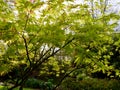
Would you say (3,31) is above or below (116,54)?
above

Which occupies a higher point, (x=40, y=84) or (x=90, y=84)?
(x=90, y=84)

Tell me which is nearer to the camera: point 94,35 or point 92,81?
point 94,35

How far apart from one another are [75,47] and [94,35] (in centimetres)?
43

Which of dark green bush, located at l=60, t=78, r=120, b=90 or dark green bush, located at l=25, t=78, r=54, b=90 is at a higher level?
→ dark green bush, located at l=60, t=78, r=120, b=90

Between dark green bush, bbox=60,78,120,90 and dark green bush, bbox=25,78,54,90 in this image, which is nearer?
dark green bush, bbox=60,78,120,90

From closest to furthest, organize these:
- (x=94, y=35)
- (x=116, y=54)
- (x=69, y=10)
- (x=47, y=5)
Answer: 1. (x=94, y=35)
2. (x=47, y=5)
3. (x=69, y=10)
4. (x=116, y=54)

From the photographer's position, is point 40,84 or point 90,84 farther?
point 40,84

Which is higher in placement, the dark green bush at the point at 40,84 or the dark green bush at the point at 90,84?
the dark green bush at the point at 90,84

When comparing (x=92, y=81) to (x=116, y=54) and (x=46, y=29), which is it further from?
(x=46, y=29)

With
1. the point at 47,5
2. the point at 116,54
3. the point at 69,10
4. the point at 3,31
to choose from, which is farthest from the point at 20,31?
the point at 116,54

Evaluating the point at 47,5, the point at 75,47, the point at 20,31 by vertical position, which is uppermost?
the point at 47,5

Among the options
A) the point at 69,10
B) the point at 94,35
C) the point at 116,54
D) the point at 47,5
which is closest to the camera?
the point at 94,35

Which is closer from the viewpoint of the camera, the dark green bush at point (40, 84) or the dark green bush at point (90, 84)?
the dark green bush at point (90, 84)

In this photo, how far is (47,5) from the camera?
19.1 ft
